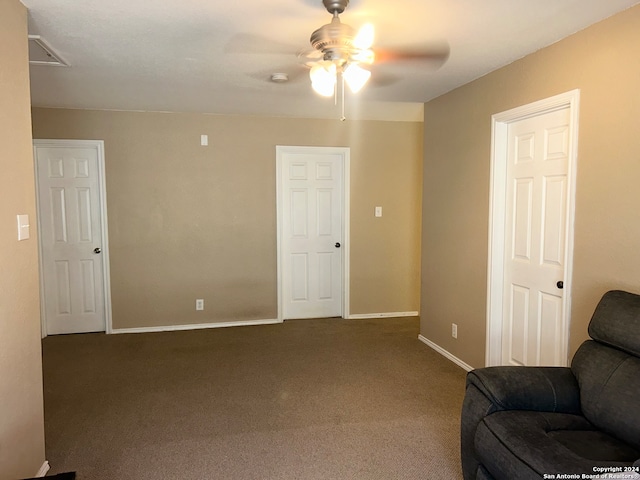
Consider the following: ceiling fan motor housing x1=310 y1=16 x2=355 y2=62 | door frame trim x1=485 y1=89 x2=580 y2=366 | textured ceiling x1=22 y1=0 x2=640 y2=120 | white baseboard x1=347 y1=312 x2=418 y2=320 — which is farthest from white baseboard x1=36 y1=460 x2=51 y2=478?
white baseboard x1=347 y1=312 x2=418 y2=320

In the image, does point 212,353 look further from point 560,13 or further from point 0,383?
point 560,13

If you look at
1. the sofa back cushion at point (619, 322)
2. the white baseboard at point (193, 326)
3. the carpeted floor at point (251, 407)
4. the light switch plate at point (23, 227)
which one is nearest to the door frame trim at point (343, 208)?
the white baseboard at point (193, 326)

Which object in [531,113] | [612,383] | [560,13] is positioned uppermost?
[560,13]

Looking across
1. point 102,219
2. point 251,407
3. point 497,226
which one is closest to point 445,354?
point 497,226

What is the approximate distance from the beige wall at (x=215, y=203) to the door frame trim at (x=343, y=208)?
0.06 meters

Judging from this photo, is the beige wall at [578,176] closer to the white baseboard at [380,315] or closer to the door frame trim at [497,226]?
the door frame trim at [497,226]

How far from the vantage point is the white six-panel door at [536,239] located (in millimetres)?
2754

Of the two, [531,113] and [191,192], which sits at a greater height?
[531,113]

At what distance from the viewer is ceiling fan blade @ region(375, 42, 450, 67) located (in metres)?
2.75

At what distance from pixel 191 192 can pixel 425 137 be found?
101 inches

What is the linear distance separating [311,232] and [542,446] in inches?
151

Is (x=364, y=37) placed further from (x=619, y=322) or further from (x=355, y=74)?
(x=619, y=322)

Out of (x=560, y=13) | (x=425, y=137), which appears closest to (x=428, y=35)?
(x=560, y=13)

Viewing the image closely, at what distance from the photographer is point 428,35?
2.55 metres
